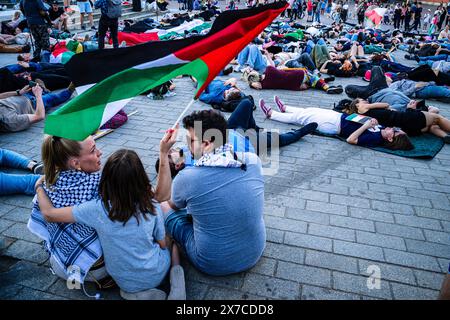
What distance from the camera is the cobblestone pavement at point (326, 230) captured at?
2650mm

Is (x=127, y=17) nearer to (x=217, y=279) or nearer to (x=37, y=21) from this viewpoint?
(x=37, y=21)

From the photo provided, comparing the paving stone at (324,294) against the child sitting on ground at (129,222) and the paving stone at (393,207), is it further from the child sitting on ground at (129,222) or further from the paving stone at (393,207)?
the paving stone at (393,207)

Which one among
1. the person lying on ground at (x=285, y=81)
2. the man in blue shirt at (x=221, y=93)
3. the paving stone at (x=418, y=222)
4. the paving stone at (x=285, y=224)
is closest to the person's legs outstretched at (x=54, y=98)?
the man in blue shirt at (x=221, y=93)

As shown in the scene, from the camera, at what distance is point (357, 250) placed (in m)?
3.10

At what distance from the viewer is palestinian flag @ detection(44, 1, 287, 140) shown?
2.36 meters

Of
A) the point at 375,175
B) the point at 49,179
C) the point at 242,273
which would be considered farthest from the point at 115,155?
the point at 375,175

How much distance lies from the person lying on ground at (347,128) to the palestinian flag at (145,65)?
3090 mm

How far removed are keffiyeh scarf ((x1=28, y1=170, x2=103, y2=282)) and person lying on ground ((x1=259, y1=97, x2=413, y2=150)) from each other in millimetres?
4455

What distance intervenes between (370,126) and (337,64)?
5572 mm

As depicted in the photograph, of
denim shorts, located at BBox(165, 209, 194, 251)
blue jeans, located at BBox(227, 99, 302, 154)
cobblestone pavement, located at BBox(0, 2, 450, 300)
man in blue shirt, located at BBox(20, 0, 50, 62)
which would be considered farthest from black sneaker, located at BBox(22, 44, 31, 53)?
denim shorts, located at BBox(165, 209, 194, 251)

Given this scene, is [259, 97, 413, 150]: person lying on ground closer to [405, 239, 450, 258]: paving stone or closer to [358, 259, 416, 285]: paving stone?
[405, 239, 450, 258]: paving stone

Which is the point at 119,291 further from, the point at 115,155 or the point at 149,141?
the point at 149,141

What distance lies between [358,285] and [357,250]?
466mm

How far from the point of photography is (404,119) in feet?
19.3
